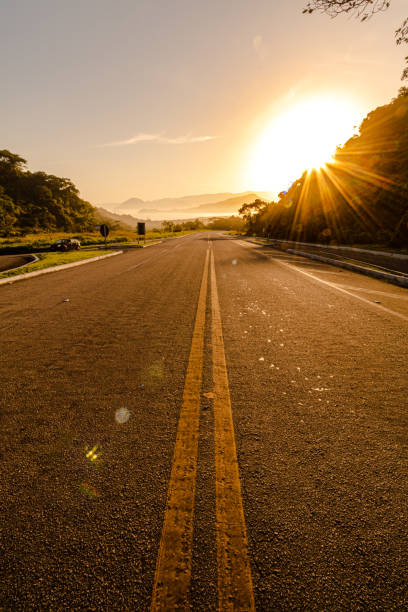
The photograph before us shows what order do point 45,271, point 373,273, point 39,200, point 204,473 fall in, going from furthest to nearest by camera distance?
point 39,200, point 45,271, point 373,273, point 204,473

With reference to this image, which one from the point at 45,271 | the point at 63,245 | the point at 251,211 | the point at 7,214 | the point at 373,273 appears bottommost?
the point at 45,271

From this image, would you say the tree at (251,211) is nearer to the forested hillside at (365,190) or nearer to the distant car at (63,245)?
the forested hillside at (365,190)

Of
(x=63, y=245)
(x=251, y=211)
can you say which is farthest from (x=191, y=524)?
(x=251, y=211)

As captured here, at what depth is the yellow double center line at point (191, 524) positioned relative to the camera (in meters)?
1.13

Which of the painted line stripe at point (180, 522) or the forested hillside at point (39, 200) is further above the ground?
the forested hillside at point (39, 200)

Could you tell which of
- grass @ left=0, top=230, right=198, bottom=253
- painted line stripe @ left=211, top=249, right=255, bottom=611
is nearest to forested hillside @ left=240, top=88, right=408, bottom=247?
painted line stripe @ left=211, top=249, right=255, bottom=611

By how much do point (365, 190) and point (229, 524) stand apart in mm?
33954

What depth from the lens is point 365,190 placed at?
28.0 metres

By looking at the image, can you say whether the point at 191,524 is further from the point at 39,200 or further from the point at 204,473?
the point at 39,200

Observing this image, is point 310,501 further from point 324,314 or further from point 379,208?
point 379,208

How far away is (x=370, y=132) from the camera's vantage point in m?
32.2

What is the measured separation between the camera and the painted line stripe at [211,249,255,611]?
1.13 metres

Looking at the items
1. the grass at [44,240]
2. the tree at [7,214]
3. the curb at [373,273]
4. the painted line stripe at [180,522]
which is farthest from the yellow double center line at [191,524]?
the tree at [7,214]

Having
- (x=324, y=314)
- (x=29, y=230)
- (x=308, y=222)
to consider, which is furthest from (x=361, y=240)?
(x=29, y=230)
